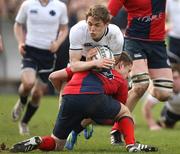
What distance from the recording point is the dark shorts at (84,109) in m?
9.53

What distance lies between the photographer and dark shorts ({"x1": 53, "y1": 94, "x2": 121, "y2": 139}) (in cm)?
953

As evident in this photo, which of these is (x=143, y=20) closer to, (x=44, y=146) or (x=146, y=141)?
(x=146, y=141)

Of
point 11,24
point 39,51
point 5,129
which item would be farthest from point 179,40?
point 11,24

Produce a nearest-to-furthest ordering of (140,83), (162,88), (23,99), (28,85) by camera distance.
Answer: (140,83), (162,88), (28,85), (23,99)

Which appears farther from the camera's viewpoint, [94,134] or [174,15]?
[174,15]

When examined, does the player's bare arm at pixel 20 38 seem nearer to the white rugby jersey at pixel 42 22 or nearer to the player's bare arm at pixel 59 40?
the white rugby jersey at pixel 42 22

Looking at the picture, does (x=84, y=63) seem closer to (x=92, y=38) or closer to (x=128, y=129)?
(x=92, y=38)

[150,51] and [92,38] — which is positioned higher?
[92,38]

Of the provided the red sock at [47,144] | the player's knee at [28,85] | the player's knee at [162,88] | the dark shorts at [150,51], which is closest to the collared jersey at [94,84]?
the red sock at [47,144]

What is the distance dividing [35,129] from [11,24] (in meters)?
9.03

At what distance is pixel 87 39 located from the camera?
1003cm

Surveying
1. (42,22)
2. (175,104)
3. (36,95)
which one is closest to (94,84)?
(36,95)

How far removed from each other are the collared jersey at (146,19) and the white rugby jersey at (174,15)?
4.96 m

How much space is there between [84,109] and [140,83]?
241 centimetres
